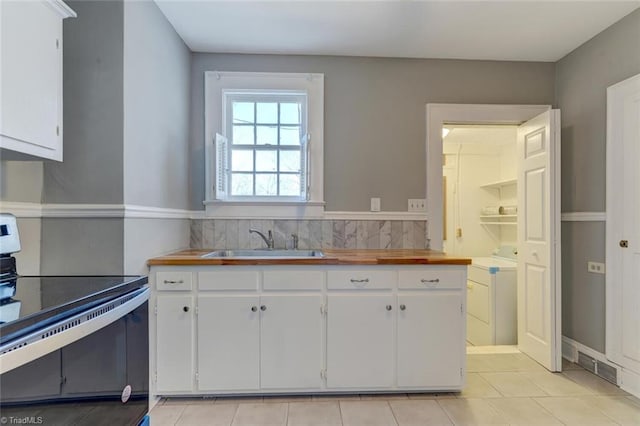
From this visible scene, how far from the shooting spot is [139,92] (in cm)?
188

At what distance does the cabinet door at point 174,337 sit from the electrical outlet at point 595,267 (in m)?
2.86

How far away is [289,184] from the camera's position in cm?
277

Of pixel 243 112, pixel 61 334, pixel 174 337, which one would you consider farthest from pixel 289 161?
pixel 61 334

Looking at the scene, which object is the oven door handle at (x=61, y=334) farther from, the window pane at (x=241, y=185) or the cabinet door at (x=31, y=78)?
the window pane at (x=241, y=185)

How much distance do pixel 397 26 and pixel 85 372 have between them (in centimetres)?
259

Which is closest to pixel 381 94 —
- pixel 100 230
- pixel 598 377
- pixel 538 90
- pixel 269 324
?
pixel 538 90

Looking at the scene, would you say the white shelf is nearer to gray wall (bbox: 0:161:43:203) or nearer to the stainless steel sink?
the stainless steel sink

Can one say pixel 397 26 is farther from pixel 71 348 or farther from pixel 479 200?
pixel 479 200

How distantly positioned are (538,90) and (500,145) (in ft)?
5.31

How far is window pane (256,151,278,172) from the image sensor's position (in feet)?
9.07

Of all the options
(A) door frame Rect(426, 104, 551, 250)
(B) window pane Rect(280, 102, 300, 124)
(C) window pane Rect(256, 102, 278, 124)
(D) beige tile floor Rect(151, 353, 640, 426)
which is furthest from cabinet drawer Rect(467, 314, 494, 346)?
(C) window pane Rect(256, 102, 278, 124)

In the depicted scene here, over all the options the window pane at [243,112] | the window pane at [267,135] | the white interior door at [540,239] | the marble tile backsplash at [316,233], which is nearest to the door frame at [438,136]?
the marble tile backsplash at [316,233]

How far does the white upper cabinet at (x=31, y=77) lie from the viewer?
1250mm

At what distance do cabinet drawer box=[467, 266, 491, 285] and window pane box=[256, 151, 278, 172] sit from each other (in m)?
2.42
